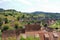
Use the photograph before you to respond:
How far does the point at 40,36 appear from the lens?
855cm

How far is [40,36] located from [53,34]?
2.05ft

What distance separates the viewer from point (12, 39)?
822 centimetres

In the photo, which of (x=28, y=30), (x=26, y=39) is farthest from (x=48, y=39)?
(x=28, y=30)

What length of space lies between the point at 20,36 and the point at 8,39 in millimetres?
522

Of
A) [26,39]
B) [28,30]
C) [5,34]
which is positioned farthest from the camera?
[28,30]

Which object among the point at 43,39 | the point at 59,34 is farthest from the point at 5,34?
the point at 59,34

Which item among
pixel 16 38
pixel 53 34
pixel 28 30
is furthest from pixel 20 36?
pixel 28 30

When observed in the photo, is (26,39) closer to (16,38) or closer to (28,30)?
(16,38)

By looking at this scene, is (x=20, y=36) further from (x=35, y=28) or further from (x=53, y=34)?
(x=35, y=28)

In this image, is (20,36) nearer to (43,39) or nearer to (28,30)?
(43,39)

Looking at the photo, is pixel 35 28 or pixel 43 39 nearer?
pixel 43 39

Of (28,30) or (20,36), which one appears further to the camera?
(28,30)

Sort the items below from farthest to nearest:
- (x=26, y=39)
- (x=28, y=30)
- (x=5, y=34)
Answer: (x=28, y=30), (x=5, y=34), (x=26, y=39)

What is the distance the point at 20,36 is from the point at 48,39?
119 centimetres
